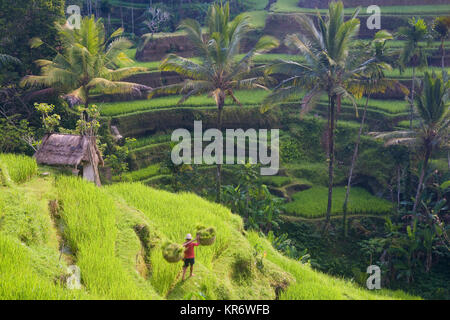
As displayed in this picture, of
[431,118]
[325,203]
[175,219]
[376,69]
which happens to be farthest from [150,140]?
[431,118]

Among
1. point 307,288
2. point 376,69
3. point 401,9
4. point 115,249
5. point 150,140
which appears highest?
point 401,9

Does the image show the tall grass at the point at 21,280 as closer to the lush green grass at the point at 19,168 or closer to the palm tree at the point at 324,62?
the lush green grass at the point at 19,168

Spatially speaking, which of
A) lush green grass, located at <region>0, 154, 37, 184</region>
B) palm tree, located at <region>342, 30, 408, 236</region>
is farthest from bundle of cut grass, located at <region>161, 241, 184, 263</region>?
palm tree, located at <region>342, 30, 408, 236</region>

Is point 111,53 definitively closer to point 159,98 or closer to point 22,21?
point 22,21

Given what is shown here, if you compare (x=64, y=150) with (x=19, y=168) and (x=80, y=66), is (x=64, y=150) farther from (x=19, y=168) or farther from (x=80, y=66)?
(x=80, y=66)

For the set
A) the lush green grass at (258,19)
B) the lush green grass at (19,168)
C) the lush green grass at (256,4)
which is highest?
the lush green grass at (256,4)

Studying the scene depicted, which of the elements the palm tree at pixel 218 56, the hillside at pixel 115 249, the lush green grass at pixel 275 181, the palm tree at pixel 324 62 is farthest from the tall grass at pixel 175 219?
the lush green grass at pixel 275 181
